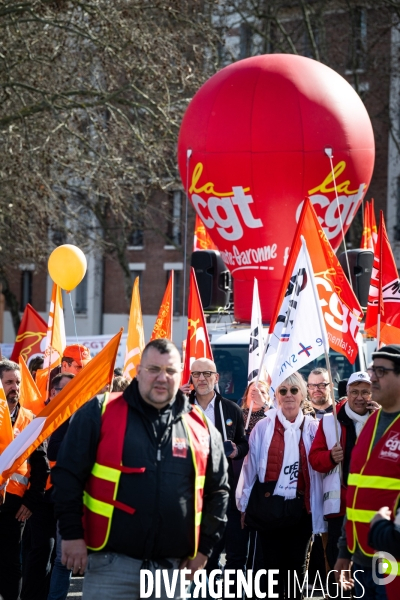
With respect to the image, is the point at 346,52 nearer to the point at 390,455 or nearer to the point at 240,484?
the point at 240,484

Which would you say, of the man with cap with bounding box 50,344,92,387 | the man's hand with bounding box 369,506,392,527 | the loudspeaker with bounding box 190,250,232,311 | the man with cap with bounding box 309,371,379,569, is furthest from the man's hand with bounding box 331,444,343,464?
the loudspeaker with bounding box 190,250,232,311

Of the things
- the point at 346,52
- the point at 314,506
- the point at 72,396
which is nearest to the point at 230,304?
the point at 314,506

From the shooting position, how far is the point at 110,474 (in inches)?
197

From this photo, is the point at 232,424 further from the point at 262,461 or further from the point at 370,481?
the point at 370,481

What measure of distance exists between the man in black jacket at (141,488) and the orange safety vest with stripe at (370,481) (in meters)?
0.78

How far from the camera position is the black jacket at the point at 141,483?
16.2 feet

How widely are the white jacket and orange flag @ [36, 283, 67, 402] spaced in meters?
3.24

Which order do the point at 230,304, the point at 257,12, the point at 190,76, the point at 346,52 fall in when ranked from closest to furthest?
the point at 230,304
the point at 190,76
the point at 257,12
the point at 346,52

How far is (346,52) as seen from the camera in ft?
102

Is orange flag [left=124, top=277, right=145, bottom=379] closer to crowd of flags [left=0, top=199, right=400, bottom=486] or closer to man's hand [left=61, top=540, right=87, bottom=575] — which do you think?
crowd of flags [left=0, top=199, right=400, bottom=486]

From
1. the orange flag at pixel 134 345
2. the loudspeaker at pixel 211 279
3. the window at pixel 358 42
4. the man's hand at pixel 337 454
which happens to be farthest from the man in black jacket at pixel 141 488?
the window at pixel 358 42

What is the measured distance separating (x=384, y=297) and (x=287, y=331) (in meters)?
2.86

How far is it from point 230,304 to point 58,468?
991 centimetres

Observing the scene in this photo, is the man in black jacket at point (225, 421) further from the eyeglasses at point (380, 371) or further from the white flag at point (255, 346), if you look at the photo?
the eyeglasses at point (380, 371)
